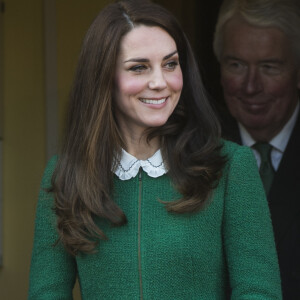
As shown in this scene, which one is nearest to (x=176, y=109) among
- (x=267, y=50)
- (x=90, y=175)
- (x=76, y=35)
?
(x=90, y=175)

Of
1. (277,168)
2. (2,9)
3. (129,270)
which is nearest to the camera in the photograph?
(129,270)

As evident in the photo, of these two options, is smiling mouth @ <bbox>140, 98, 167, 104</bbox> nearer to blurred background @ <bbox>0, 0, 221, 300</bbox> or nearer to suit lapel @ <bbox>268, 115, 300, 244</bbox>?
suit lapel @ <bbox>268, 115, 300, 244</bbox>

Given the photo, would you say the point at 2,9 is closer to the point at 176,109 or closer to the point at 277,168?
the point at 277,168

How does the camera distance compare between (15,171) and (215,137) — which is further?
(15,171)

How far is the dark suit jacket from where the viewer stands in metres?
3.55

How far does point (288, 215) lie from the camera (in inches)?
143

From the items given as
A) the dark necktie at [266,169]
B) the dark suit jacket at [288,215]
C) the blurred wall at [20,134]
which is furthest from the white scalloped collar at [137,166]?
the blurred wall at [20,134]

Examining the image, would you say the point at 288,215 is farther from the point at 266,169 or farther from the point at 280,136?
the point at 280,136

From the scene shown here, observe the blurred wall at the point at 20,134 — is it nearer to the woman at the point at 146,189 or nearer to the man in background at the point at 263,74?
the man in background at the point at 263,74

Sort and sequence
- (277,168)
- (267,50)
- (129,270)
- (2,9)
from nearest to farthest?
(129,270) → (277,168) → (267,50) → (2,9)

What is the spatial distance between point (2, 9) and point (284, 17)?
1.40 metres

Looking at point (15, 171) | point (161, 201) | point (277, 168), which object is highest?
point (161, 201)

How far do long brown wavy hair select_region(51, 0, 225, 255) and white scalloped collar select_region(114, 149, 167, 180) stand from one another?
2cm

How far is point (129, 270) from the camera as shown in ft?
8.36
